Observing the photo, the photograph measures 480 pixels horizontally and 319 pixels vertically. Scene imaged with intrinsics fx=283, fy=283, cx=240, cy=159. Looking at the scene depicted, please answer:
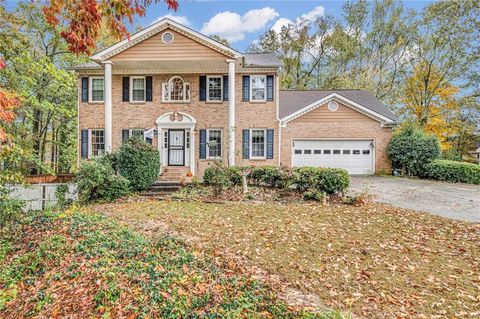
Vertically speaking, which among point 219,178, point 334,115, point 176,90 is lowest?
point 219,178

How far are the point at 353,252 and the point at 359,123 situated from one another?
12785 millimetres

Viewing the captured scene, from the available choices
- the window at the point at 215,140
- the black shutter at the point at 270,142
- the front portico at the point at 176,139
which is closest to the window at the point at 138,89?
the front portico at the point at 176,139

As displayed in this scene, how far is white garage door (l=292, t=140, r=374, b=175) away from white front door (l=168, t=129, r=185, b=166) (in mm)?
6403

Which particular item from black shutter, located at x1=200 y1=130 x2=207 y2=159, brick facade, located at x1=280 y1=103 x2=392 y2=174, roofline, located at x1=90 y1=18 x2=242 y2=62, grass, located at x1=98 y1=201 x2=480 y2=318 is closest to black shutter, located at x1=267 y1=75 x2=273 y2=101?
roofline, located at x1=90 y1=18 x2=242 y2=62

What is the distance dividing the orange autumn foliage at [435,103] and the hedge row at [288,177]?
17606mm

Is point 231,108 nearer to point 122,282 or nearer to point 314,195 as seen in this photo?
point 314,195

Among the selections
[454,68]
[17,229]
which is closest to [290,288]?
[17,229]

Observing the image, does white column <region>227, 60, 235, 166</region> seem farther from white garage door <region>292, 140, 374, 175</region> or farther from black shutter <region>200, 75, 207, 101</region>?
white garage door <region>292, 140, 374, 175</region>

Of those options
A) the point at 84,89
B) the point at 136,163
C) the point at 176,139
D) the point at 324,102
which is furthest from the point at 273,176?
the point at 84,89

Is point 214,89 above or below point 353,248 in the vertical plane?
above

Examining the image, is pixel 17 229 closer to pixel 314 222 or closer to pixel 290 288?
pixel 290 288

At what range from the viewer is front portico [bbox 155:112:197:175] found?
14758mm

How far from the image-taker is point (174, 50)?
13406mm

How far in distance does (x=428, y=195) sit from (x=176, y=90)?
41.0 feet
